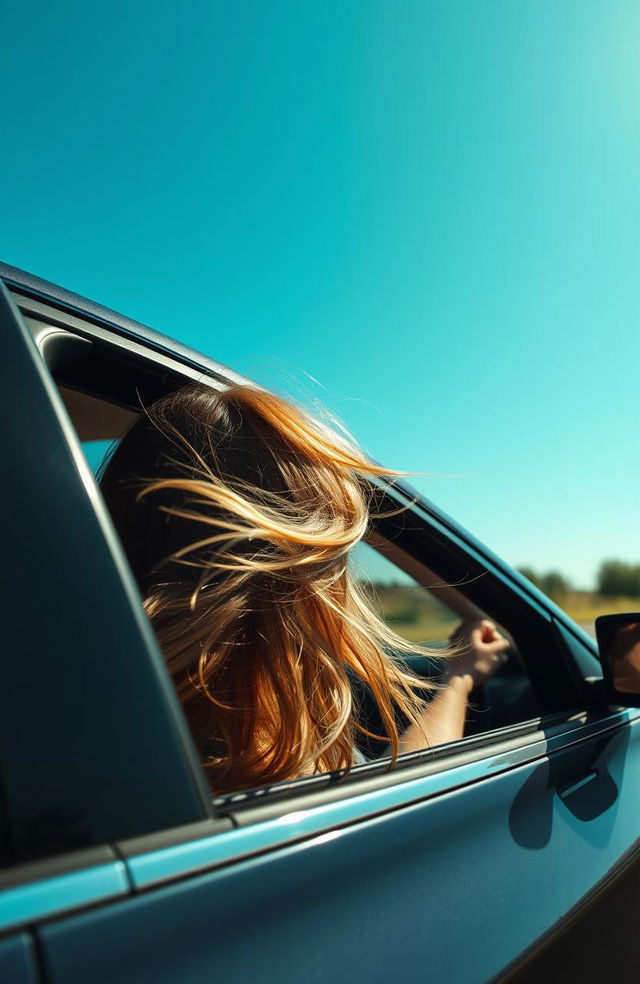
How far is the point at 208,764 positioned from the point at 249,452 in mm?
626

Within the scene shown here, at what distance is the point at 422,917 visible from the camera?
994 mm

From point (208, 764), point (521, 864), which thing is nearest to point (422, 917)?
point (521, 864)

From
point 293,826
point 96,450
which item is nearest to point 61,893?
point 293,826

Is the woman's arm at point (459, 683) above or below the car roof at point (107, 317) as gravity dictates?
below

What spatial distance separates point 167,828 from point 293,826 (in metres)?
0.18

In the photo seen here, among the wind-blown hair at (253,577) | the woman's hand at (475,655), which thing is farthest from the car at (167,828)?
the woman's hand at (475,655)

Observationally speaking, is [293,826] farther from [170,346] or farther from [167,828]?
[170,346]

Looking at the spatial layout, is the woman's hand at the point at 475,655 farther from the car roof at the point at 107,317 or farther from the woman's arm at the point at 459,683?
the car roof at the point at 107,317

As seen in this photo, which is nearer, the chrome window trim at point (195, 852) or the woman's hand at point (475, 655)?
the chrome window trim at point (195, 852)

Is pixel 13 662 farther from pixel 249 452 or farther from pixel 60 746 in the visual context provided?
pixel 249 452

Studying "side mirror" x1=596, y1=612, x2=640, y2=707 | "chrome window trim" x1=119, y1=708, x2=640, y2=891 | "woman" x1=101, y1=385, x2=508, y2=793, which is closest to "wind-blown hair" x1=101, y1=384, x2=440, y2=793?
"woman" x1=101, y1=385, x2=508, y2=793

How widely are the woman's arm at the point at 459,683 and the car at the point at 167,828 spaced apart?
12.5 inches

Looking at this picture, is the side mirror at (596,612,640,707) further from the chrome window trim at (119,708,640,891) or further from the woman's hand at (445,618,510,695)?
the chrome window trim at (119,708,640,891)

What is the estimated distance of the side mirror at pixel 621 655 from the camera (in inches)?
74.0
